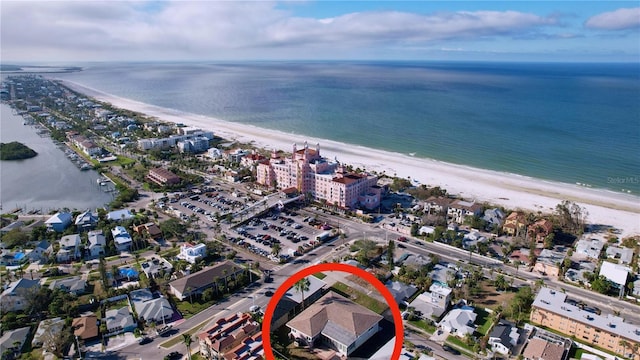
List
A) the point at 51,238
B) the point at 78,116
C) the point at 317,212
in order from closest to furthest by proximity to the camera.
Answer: the point at 51,238, the point at 317,212, the point at 78,116

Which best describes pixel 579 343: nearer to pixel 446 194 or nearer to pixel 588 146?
pixel 446 194

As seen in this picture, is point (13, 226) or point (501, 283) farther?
point (13, 226)

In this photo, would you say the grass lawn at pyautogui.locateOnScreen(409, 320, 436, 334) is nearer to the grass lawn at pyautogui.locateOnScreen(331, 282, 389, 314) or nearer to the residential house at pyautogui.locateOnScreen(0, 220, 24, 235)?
the grass lawn at pyautogui.locateOnScreen(331, 282, 389, 314)

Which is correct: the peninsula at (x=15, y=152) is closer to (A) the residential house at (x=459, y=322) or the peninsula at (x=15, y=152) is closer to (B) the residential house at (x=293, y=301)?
(B) the residential house at (x=293, y=301)

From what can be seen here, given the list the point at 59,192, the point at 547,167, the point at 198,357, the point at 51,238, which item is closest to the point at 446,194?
the point at 547,167

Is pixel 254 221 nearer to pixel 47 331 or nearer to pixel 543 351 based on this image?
pixel 47 331

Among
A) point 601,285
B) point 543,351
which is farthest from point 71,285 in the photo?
point 601,285
